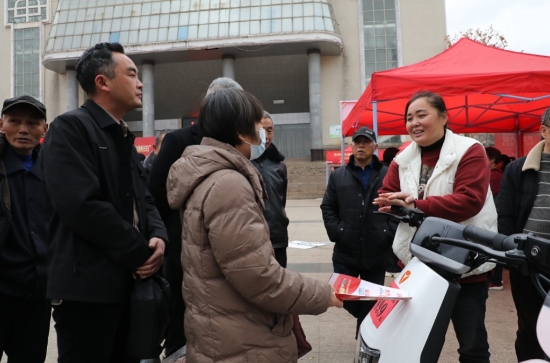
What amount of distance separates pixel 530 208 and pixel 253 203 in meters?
2.14

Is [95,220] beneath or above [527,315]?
above

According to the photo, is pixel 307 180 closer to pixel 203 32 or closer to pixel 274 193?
pixel 203 32

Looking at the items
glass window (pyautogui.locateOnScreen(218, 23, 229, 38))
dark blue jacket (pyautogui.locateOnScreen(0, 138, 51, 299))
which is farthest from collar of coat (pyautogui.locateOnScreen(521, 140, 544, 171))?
glass window (pyautogui.locateOnScreen(218, 23, 229, 38))

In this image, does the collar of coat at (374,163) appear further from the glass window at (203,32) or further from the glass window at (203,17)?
the glass window at (203,17)

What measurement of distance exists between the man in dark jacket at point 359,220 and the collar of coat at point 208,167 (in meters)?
2.02

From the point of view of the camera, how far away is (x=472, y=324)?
89.0 inches

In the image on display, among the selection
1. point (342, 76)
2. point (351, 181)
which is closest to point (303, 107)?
point (342, 76)

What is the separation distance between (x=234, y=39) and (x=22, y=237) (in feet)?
89.8

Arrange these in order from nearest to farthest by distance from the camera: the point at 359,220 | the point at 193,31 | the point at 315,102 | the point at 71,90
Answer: the point at 359,220, the point at 193,31, the point at 315,102, the point at 71,90

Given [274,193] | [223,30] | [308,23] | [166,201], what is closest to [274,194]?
[274,193]

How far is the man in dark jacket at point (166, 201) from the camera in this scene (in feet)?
9.11

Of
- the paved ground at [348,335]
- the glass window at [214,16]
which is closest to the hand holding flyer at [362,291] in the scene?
the paved ground at [348,335]

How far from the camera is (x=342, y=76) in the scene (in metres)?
29.6

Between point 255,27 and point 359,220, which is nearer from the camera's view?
point 359,220
